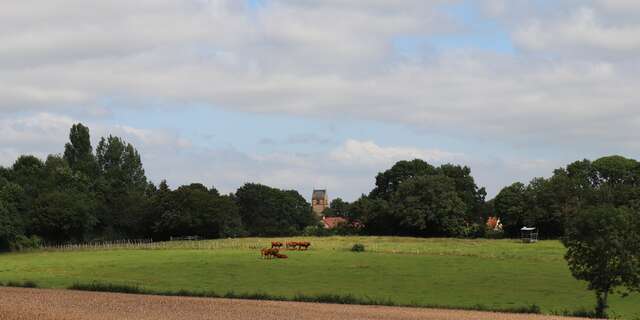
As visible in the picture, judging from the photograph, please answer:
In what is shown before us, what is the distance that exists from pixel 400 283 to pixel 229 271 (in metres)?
17.4

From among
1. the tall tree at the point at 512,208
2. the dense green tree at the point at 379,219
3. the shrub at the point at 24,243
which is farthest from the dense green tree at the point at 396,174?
the shrub at the point at 24,243

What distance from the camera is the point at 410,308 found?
44.7m

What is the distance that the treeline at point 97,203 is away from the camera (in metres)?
139

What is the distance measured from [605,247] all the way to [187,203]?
113 m

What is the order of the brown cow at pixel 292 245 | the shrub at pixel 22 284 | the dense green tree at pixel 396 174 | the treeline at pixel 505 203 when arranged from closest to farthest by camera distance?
the shrub at pixel 22 284 → the brown cow at pixel 292 245 → the treeline at pixel 505 203 → the dense green tree at pixel 396 174

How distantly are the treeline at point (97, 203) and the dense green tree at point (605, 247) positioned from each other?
4062 inches

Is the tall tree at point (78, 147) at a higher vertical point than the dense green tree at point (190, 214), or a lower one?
higher

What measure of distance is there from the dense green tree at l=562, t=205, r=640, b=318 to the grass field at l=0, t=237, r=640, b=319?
8.93 ft

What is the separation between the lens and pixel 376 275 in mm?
70188

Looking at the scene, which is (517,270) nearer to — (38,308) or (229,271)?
(229,271)

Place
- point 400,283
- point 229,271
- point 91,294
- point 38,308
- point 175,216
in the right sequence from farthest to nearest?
point 175,216 < point 229,271 < point 400,283 < point 91,294 < point 38,308

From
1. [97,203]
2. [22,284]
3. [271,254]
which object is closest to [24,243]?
[97,203]

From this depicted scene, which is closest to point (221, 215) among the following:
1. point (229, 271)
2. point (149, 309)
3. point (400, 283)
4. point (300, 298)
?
point (229, 271)

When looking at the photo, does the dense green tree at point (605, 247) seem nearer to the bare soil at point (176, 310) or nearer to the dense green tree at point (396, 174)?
the bare soil at point (176, 310)
